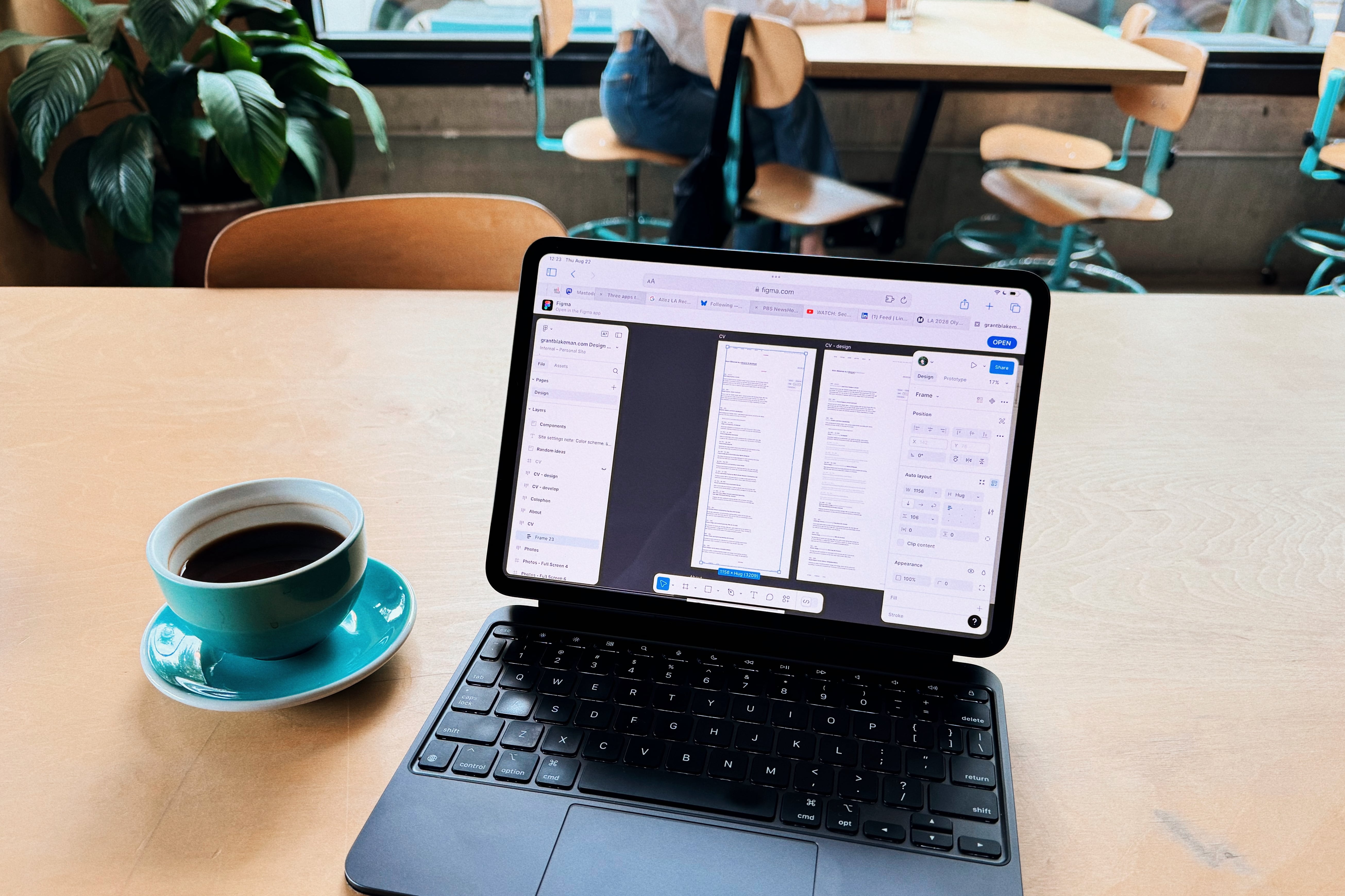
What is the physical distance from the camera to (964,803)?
1.45 feet

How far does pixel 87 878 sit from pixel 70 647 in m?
0.18

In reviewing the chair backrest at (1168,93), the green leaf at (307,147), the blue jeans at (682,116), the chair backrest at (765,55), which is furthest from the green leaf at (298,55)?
the chair backrest at (1168,93)

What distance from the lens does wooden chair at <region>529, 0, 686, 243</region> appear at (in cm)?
250

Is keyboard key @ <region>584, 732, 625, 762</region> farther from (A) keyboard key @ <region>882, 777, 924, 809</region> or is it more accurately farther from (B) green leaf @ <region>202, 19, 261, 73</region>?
(B) green leaf @ <region>202, 19, 261, 73</region>

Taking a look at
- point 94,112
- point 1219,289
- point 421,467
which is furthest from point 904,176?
point 421,467

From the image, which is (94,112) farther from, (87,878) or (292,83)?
(87,878)

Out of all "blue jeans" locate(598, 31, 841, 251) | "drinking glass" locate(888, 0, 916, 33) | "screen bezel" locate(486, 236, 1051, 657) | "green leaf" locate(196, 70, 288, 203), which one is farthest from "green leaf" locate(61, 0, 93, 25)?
"screen bezel" locate(486, 236, 1051, 657)

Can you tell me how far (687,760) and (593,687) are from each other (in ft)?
0.22

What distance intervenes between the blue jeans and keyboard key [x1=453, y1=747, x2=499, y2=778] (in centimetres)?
206

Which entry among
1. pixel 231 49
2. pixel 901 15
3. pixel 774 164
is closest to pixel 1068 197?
pixel 901 15

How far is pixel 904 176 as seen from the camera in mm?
2889

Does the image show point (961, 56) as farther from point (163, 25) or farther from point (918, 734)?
point (918, 734)

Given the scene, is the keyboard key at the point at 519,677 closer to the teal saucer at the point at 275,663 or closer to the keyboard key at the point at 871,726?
the teal saucer at the point at 275,663

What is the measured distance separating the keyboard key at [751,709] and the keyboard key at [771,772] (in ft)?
0.08
